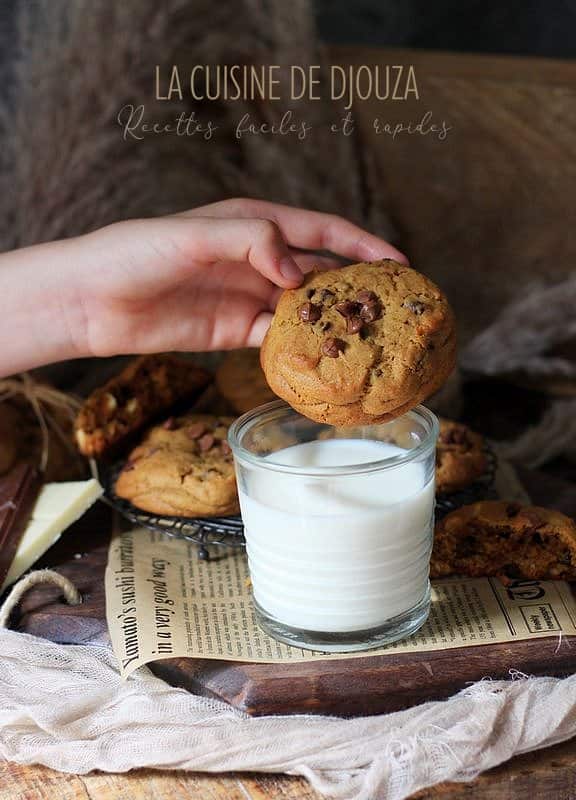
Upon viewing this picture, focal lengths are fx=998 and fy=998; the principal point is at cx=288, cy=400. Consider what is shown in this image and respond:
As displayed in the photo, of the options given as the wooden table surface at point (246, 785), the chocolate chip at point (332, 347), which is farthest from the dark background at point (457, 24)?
the wooden table surface at point (246, 785)

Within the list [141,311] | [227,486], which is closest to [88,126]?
[141,311]

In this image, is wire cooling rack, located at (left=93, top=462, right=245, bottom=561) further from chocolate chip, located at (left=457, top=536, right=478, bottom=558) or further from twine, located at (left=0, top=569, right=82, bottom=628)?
chocolate chip, located at (left=457, top=536, right=478, bottom=558)

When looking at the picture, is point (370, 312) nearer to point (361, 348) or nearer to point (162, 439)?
point (361, 348)

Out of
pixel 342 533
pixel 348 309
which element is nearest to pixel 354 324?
pixel 348 309

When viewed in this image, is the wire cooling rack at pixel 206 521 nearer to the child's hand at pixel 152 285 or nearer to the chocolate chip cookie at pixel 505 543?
the chocolate chip cookie at pixel 505 543

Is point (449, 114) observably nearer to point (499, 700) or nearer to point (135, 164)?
point (135, 164)

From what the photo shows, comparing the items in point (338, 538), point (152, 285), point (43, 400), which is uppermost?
point (152, 285)

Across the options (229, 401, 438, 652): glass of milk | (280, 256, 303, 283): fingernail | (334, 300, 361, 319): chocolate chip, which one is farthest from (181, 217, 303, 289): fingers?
(229, 401, 438, 652): glass of milk
